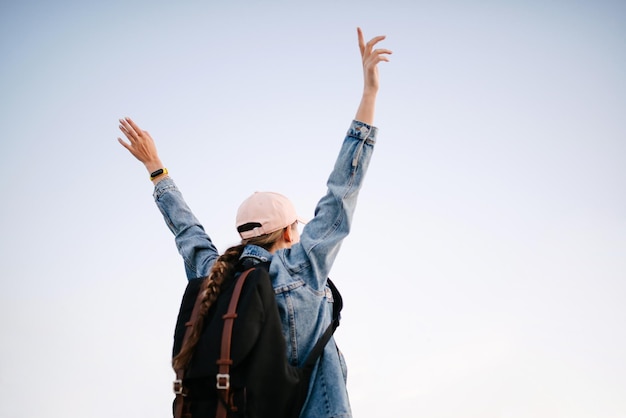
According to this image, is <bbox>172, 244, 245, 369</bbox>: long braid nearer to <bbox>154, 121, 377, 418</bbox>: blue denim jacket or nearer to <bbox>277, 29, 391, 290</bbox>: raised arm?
<bbox>154, 121, 377, 418</bbox>: blue denim jacket

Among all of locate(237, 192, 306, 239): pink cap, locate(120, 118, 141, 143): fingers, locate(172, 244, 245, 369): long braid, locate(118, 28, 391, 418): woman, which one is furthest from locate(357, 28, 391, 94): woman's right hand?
locate(120, 118, 141, 143): fingers

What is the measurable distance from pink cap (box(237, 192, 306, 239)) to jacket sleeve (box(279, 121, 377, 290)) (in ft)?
0.89

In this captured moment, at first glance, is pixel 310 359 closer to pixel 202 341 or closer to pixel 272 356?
pixel 272 356

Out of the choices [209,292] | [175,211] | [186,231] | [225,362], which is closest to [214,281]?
[209,292]

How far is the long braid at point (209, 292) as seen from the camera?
10.9ft

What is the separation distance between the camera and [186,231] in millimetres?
4441

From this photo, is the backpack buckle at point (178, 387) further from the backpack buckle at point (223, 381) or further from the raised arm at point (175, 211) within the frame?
the raised arm at point (175, 211)

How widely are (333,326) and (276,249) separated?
2.23 ft

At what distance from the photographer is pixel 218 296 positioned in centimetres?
352

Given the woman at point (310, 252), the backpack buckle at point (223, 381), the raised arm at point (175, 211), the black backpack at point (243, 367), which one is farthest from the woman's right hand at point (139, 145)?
the backpack buckle at point (223, 381)

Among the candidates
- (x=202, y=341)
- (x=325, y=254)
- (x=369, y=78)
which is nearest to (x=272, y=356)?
(x=202, y=341)

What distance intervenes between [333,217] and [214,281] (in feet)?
2.71

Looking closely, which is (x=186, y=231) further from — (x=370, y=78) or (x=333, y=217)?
(x=370, y=78)

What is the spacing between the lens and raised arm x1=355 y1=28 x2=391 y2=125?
394cm
